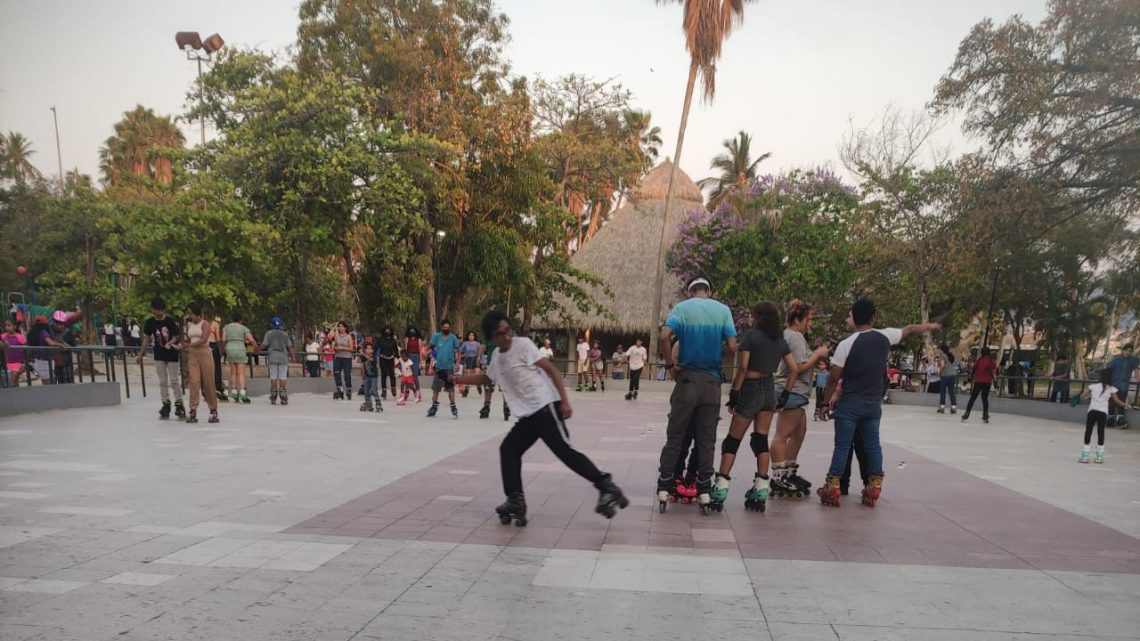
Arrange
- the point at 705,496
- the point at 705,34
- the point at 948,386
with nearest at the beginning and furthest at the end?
the point at 705,496 < the point at 948,386 < the point at 705,34

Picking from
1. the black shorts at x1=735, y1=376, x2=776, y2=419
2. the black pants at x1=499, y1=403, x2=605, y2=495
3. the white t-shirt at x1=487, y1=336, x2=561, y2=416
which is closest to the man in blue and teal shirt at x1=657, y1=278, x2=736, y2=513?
the black shorts at x1=735, y1=376, x2=776, y2=419

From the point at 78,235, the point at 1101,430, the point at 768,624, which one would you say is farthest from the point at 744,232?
the point at 768,624

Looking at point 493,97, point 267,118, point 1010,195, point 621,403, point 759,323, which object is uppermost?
point 493,97

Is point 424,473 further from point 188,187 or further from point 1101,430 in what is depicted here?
point 188,187

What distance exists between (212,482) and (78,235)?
97.6ft

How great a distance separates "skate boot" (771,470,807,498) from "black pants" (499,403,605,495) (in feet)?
7.11

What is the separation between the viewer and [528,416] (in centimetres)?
589

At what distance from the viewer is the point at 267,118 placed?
21.9 meters

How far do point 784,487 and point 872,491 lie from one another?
2.44 ft

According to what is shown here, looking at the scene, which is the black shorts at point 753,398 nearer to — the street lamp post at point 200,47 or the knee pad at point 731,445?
the knee pad at point 731,445

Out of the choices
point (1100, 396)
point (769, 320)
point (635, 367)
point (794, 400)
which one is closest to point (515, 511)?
point (769, 320)

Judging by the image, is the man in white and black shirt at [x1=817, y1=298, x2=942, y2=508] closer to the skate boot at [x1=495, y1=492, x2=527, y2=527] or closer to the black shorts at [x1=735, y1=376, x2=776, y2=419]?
the black shorts at [x1=735, y1=376, x2=776, y2=419]

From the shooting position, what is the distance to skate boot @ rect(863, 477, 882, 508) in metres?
6.97

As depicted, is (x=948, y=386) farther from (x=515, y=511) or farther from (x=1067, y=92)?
(x=515, y=511)
